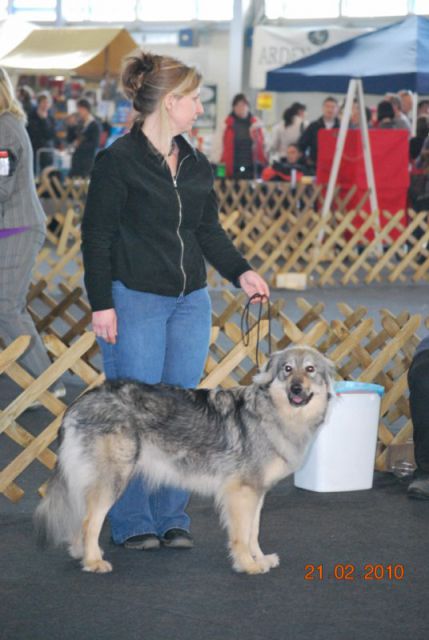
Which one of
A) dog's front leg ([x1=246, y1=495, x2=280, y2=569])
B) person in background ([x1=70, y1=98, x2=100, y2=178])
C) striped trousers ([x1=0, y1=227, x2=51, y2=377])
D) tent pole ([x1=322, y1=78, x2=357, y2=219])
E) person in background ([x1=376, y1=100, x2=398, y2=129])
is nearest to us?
dog's front leg ([x1=246, y1=495, x2=280, y2=569])

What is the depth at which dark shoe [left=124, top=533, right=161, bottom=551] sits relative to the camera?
149 inches

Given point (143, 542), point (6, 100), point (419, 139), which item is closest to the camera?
point (143, 542)

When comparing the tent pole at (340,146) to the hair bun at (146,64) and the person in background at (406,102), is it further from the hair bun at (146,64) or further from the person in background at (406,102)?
the hair bun at (146,64)

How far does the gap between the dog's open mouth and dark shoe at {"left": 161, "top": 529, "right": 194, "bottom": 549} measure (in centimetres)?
63

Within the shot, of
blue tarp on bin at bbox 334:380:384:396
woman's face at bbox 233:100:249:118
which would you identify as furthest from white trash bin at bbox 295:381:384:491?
woman's face at bbox 233:100:249:118

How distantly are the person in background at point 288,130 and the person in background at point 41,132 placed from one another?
340 cm

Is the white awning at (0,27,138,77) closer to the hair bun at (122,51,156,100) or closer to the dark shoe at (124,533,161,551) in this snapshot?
the hair bun at (122,51,156,100)

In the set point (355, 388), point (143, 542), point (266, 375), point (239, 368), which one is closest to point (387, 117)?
point (239, 368)

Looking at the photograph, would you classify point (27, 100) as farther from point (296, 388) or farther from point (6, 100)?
point (296, 388)

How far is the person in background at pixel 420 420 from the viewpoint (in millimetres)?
4523

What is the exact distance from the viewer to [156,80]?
3.44 m

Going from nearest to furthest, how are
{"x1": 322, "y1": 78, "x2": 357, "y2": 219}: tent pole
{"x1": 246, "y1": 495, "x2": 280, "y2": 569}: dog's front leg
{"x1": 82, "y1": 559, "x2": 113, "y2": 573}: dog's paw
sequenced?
{"x1": 82, "y1": 559, "x2": 113, "y2": 573}: dog's paw → {"x1": 246, "y1": 495, "x2": 280, "y2": 569}: dog's front leg → {"x1": 322, "y1": 78, "x2": 357, "y2": 219}: tent pole

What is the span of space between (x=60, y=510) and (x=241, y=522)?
577 millimetres

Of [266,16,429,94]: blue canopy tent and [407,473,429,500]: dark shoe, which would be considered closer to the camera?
[407,473,429,500]: dark shoe
